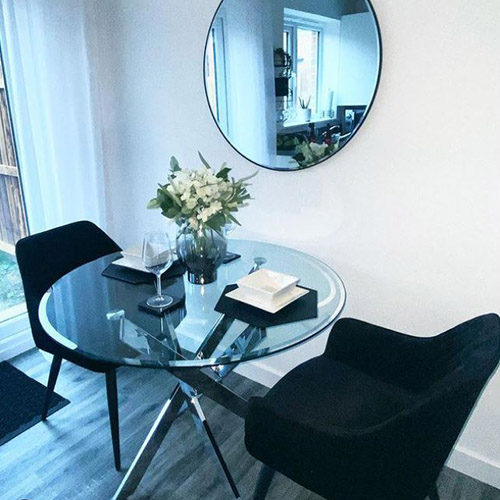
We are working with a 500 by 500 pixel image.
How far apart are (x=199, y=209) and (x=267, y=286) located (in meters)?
0.38

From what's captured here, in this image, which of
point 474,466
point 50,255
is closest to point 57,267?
point 50,255

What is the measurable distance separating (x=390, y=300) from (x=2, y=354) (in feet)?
7.61

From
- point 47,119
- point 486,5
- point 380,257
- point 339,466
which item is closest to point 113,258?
point 47,119

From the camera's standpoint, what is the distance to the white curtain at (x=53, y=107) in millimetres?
2406

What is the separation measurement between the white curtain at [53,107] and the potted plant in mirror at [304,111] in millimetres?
1465

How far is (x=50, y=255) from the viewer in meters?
2.14

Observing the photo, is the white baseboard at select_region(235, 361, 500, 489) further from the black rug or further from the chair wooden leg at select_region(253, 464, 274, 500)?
the black rug

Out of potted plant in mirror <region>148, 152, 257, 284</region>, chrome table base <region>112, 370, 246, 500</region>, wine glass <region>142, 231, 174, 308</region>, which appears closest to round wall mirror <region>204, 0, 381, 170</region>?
potted plant in mirror <region>148, 152, 257, 284</region>

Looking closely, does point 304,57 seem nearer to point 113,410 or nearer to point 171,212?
point 171,212

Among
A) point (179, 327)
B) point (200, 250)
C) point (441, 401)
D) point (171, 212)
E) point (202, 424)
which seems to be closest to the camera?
point (441, 401)

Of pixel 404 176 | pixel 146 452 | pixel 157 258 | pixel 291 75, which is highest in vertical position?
pixel 291 75

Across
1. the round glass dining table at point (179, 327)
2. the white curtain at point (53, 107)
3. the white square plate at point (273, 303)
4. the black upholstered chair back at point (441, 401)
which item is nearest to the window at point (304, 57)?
the round glass dining table at point (179, 327)

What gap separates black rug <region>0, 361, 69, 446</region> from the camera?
2.18 meters

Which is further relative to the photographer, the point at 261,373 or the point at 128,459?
the point at 261,373
